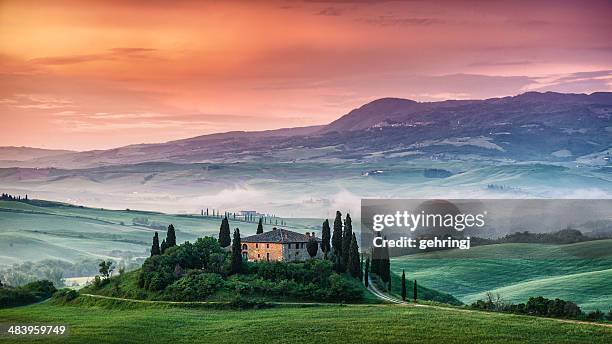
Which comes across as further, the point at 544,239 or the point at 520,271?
the point at 544,239

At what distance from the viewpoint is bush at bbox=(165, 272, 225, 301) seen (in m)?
80.2

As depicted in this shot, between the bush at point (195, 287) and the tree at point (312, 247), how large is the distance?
9.92 metres

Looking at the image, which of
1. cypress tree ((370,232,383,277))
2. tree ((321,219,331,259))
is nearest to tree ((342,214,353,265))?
tree ((321,219,331,259))

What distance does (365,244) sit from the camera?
14375cm

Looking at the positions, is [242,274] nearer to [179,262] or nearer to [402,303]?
[179,262]

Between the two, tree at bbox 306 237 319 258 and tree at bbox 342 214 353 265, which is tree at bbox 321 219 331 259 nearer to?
tree at bbox 306 237 319 258

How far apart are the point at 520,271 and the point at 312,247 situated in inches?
2120

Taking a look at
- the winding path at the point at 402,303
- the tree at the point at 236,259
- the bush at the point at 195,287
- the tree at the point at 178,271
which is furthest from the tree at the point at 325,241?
the tree at the point at 178,271

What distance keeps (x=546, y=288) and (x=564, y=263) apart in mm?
27684

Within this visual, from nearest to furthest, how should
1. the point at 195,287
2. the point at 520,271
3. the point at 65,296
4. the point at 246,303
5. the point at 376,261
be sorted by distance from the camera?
1. the point at 246,303
2. the point at 195,287
3. the point at 65,296
4. the point at 376,261
5. the point at 520,271

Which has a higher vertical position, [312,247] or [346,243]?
[346,243]

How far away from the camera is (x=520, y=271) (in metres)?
134

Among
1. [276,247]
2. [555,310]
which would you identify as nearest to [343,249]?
[276,247]

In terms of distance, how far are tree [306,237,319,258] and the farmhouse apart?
331mm
